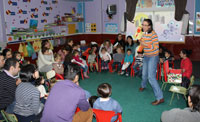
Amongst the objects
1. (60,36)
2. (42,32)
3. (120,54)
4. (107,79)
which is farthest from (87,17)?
(107,79)

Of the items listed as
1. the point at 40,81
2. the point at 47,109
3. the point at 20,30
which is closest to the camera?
the point at 47,109

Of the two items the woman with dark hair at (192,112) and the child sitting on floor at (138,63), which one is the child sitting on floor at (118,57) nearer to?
the child sitting on floor at (138,63)

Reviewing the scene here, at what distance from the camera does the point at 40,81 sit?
10.8 ft

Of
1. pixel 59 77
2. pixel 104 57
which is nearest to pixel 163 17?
pixel 104 57

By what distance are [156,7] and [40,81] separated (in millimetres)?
6172

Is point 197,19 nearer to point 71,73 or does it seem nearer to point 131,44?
point 131,44

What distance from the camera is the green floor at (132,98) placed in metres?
Answer: 3.69

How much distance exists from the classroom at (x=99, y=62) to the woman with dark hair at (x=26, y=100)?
12 mm

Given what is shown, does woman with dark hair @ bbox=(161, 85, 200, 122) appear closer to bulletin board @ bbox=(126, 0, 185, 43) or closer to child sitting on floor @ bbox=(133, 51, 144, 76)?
child sitting on floor @ bbox=(133, 51, 144, 76)

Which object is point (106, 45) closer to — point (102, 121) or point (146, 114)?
point (146, 114)

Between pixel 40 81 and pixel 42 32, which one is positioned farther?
pixel 42 32

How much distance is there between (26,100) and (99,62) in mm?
4474

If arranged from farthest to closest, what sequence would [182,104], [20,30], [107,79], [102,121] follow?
[20,30] → [107,79] → [182,104] → [102,121]

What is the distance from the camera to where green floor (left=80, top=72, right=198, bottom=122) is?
3.69 m
